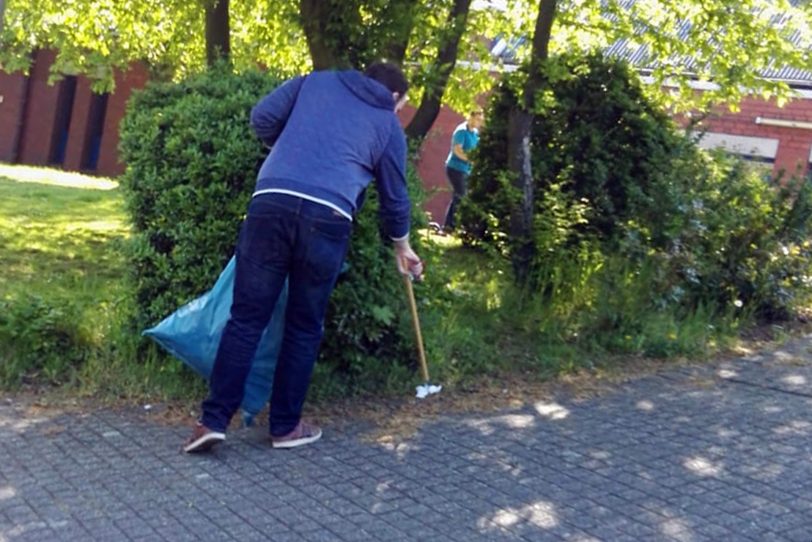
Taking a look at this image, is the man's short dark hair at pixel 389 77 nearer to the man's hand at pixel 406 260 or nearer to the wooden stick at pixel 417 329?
the man's hand at pixel 406 260

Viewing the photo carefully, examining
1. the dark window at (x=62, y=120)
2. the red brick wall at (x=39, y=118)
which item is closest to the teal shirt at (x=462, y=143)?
the dark window at (x=62, y=120)

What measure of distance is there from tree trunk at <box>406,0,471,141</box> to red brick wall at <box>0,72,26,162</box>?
69.3 ft

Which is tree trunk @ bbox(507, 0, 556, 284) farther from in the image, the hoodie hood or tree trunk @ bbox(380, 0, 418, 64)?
the hoodie hood

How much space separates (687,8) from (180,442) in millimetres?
6901

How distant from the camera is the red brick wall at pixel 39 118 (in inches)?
1113

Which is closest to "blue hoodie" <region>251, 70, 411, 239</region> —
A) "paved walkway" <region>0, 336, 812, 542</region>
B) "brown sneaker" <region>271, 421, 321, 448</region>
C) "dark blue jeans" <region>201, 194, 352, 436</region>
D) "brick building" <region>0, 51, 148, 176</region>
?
"dark blue jeans" <region>201, 194, 352, 436</region>

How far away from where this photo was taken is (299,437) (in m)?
5.80

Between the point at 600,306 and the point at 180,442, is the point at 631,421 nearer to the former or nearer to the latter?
the point at 600,306

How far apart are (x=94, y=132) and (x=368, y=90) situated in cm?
2399

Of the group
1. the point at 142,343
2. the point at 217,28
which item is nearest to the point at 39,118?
the point at 217,28

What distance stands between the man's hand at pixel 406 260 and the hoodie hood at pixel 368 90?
68cm

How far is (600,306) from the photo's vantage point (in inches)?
336

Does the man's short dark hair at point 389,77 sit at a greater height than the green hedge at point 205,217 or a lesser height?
greater

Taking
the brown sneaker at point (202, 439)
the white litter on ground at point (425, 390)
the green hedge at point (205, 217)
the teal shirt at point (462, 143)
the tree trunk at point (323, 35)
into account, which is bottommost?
the brown sneaker at point (202, 439)
